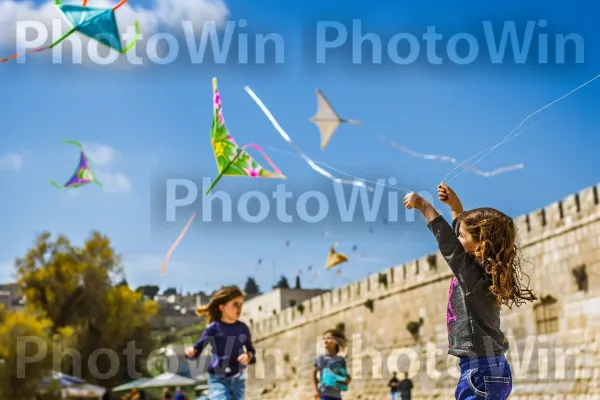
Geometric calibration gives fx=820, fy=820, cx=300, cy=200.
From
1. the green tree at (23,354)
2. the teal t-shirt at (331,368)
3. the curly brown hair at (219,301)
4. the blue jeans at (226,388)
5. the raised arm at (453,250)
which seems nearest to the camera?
the raised arm at (453,250)

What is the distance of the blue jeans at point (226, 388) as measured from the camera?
6.24 m

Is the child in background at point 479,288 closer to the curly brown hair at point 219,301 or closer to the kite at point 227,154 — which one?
the curly brown hair at point 219,301

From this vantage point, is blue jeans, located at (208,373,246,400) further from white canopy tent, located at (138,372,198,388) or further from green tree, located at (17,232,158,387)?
green tree, located at (17,232,158,387)

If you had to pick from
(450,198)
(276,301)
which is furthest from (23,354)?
(276,301)

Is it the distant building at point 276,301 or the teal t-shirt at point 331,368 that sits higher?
the distant building at point 276,301

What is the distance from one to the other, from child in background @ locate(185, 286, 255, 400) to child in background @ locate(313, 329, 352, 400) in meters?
1.68

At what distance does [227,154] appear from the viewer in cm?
1392

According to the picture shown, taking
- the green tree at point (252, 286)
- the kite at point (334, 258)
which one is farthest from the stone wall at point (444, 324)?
the green tree at point (252, 286)

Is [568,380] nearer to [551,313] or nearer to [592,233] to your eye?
[551,313]

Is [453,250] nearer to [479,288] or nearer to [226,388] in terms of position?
[479,288]

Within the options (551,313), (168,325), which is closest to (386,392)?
(551,313)

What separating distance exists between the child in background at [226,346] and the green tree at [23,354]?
22496 mm

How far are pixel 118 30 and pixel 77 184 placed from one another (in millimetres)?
9403

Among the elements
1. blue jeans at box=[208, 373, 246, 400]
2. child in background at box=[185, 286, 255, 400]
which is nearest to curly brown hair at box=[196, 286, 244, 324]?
child in background at box=[185, 286, 255, 400]
